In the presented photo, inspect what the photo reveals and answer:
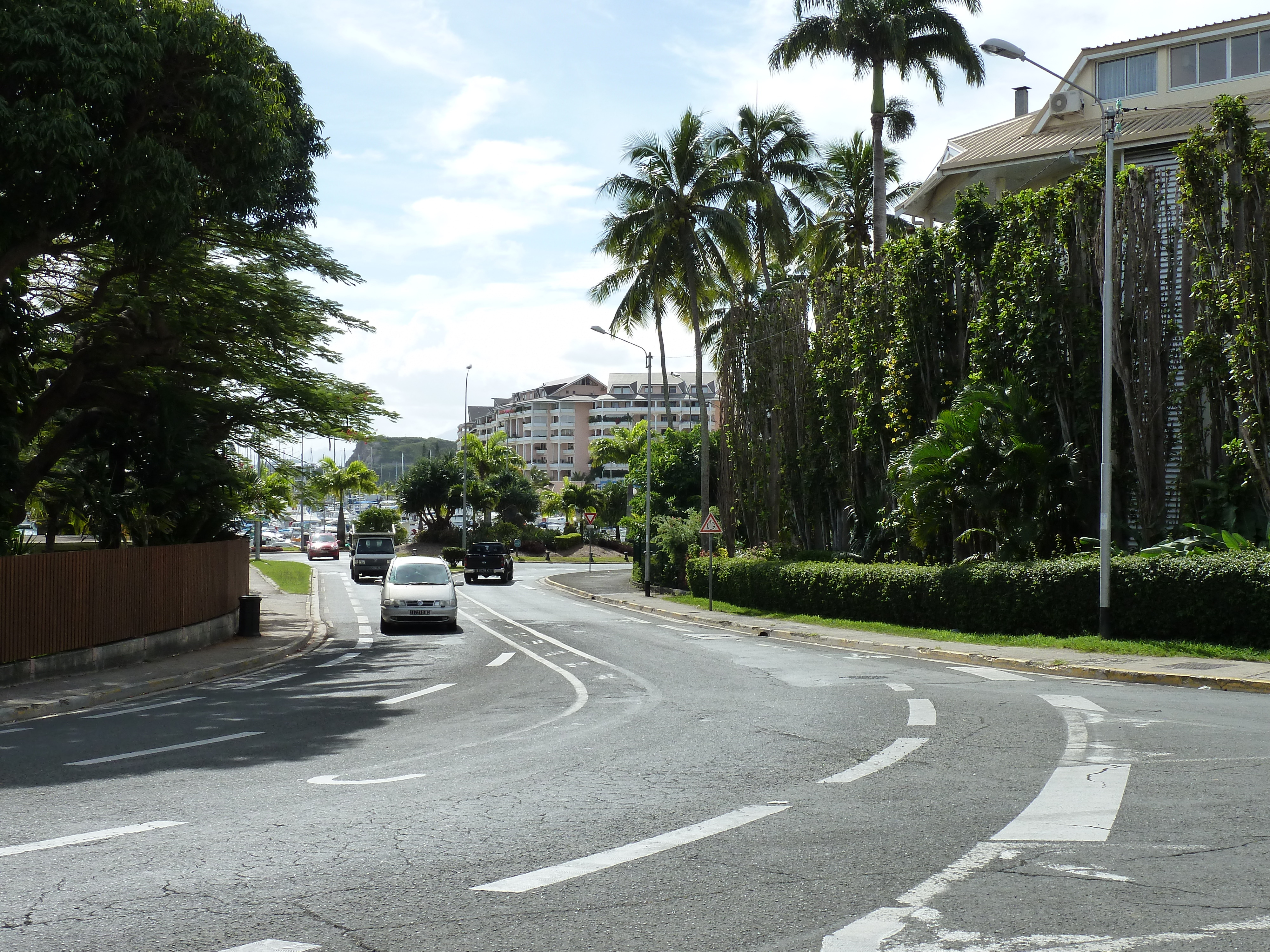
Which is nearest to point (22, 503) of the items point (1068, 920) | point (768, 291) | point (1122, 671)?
point (1122, 671)

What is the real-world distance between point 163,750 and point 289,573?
46029 millimetres

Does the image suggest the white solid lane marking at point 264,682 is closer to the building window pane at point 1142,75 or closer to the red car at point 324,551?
the building window pane at point 1142,75

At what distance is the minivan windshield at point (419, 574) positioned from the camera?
86.2 feet

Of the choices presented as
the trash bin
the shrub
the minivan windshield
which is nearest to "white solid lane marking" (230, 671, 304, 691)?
the trash bin

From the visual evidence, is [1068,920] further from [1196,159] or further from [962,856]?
[1196,159]

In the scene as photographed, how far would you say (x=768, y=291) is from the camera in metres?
41.5

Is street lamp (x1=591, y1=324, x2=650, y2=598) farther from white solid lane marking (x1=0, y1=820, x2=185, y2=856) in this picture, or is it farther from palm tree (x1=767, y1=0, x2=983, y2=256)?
white solid lane marking (x1=0, y1=820, x2=185, y2=856)

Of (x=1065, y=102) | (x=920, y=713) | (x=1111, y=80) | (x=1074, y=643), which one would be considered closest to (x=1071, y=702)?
(x=920, y=713)

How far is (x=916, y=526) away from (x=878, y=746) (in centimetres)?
1605

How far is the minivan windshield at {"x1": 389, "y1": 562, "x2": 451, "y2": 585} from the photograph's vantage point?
26266 millimetres

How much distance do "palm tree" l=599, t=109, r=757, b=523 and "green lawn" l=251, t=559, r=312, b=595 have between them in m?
17.0

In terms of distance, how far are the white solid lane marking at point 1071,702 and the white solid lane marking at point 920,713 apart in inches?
54.2

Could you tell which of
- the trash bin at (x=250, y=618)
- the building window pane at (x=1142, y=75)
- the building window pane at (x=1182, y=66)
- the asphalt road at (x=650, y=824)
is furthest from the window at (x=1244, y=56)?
the trash bin at (x=250, y=618)

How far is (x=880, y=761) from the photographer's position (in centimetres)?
881
